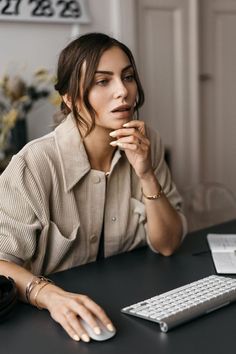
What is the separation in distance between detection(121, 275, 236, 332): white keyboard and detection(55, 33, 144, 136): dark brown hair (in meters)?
0.59

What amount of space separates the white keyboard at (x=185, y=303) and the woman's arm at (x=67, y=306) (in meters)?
0.10

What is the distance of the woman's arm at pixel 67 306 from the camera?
1.08 metres

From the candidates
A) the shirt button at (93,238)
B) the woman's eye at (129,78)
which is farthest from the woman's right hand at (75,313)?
the woman's eye at (129,78)

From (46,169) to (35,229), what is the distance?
0.61ft

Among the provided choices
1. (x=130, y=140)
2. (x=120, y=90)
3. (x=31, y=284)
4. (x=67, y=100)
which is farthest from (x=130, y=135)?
(x=31, y=284)

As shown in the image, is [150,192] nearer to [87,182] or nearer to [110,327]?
[87,182]

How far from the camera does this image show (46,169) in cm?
157

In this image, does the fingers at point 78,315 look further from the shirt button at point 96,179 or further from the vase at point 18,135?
the vase at point 18,135

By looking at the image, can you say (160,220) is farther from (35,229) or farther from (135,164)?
(35,229)

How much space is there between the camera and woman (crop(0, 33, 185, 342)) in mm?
1485

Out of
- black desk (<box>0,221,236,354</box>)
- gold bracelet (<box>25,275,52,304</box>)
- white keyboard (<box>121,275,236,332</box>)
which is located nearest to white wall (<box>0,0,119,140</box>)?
black desk (<box>0,221,236,354</box>)

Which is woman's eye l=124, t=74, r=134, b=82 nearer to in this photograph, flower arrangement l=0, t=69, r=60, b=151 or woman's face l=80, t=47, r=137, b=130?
woman's face l=80, t=47, r=137, b=130

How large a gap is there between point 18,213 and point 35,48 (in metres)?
1.54

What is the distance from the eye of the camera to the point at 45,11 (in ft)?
9.10
